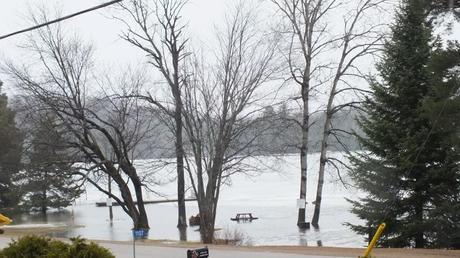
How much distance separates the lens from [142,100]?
32219mm

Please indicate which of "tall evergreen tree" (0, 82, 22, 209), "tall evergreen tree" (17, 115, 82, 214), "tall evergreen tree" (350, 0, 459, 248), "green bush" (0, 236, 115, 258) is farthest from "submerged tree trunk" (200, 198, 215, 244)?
"tall evergreen tree" (0, 82, 22, 209)

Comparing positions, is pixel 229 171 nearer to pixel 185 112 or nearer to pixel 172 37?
pixel 185 112

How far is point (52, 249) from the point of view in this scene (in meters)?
8.47

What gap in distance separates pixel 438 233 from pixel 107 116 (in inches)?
803

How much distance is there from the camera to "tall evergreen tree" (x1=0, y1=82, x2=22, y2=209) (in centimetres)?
5342

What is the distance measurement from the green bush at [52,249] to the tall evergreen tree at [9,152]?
45.5 m

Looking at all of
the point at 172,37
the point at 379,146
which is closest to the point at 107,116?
the point at 172,37

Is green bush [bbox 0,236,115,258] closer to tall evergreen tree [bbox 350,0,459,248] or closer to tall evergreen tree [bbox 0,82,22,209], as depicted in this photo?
tall evergreen tree [bbox 350,0,459,248]

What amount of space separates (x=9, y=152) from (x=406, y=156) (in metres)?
42.6

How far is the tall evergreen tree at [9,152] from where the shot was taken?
53.4 meters

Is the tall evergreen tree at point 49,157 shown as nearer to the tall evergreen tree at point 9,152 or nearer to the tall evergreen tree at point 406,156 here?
the tall evergreen tree at point 9,152

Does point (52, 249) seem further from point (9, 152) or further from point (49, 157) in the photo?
point (9, 152)

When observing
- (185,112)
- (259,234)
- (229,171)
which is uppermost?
(185,112)

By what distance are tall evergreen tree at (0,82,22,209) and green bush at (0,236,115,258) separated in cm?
4549
